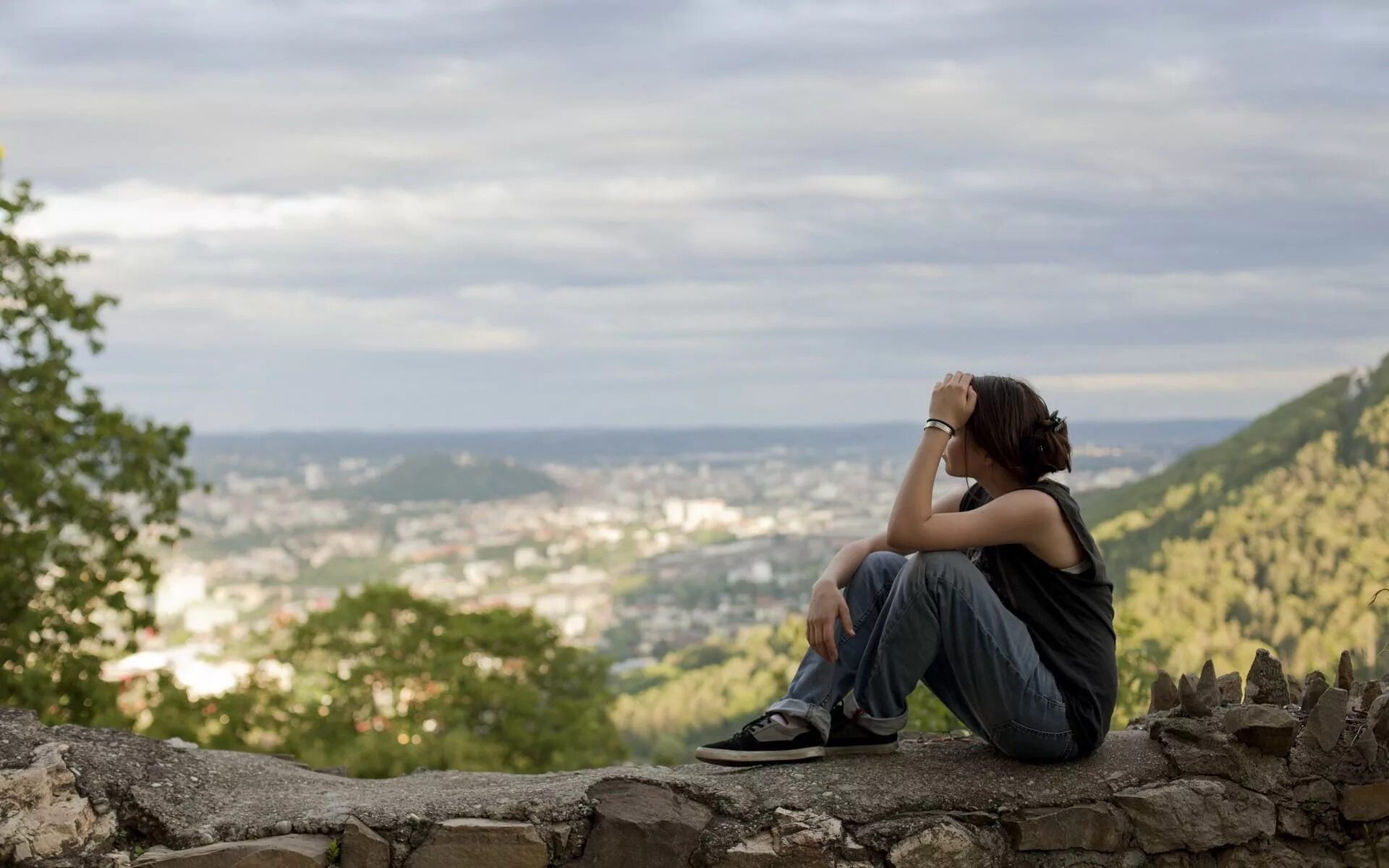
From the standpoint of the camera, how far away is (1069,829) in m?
3.36

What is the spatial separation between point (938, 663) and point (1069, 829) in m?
0.56

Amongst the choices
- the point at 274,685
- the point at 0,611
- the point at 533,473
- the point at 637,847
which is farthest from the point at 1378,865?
the point at 533,473

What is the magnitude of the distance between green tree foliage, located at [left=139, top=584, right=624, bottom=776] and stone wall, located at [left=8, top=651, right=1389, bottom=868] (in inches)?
255

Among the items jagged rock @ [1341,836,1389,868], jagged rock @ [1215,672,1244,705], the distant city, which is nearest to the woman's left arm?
jagged rock @ [1215,672,1244,705]

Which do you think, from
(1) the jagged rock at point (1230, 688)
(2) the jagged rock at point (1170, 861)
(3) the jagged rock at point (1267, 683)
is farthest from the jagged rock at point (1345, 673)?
(2) the jagged rock at point (1170, 861)

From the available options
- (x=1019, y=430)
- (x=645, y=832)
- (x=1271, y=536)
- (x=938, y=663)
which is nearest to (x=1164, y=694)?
(x=938, y=663)

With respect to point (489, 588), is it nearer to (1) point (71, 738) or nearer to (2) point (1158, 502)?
(2) point (1158, 502)

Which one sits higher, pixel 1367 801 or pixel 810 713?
pixel 810 713

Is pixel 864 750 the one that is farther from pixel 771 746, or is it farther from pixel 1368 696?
pixel 1368 696

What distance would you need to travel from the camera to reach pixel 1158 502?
1770 cm

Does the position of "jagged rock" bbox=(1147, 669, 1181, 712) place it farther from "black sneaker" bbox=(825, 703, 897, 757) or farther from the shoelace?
the shoelace

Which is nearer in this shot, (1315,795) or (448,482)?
(1315,795)

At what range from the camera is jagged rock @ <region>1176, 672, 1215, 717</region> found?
3641 millimetres

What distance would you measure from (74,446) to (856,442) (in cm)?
2878
